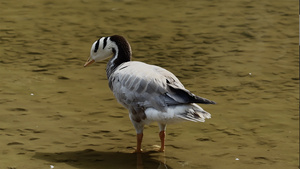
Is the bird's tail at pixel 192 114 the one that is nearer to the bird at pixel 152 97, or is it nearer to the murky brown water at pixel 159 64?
the bird at pixel 152 97

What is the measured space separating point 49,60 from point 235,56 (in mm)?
3201

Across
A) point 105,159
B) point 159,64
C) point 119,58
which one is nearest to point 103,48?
point 119,58

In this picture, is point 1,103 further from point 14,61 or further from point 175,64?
point 175,64

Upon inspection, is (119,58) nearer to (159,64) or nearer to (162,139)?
(162,139)

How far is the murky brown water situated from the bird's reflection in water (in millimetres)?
11

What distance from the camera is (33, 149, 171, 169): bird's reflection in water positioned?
7.00 m

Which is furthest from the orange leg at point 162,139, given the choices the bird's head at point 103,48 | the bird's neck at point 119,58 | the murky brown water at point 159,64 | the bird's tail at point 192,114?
the bird's head at point 103,48

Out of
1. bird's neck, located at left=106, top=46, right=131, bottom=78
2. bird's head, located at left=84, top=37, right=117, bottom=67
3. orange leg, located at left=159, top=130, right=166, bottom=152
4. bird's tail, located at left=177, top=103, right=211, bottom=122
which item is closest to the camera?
bird's tail, located at left=177, top=103, right=211, bottom=122

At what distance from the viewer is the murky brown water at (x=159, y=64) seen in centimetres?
737

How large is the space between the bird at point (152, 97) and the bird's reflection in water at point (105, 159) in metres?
0.14

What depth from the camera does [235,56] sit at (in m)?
11.3

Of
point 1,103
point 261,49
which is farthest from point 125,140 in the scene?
point 261,49

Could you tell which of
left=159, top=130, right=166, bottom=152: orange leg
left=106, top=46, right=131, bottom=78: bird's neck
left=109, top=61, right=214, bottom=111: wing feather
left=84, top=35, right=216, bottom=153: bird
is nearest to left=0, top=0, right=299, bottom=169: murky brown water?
left=159, top=130, right=166, bottom=152: orange leg

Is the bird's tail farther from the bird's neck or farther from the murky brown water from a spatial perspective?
the bird's neck
